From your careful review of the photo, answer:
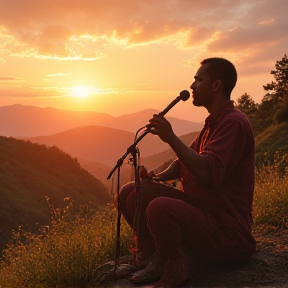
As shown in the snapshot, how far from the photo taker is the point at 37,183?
34.7 meters

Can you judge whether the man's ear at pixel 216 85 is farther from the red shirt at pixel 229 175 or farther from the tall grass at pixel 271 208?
the tall grass at pixel 271 208

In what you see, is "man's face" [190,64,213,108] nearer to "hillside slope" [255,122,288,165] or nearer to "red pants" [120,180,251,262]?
"red pants" [120,180,251,262]

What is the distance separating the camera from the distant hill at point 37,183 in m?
27.4

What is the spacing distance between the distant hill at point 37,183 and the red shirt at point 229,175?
21.5m

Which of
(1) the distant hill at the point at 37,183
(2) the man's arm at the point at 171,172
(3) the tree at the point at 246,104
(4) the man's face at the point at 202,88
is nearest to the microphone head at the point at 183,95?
(4) the man's face at the point at 202,88

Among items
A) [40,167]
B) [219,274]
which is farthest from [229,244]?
A: [40,167]

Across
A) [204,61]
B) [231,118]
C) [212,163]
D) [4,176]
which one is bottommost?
[4,176]

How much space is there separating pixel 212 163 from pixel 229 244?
871 millimetres

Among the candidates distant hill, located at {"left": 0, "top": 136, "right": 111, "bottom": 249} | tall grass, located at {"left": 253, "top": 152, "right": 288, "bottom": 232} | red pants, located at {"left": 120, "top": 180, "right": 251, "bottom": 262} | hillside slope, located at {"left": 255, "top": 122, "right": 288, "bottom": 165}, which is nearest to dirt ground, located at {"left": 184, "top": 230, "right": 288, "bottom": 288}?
red pants, located at {"left": 120, "top": 180, "right": 251, "bottom": 262}

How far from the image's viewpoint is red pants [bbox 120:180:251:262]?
402 cm

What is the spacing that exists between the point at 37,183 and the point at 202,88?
3176 centimetres

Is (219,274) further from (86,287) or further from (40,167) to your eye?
(40,167)

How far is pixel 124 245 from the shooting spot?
623cm

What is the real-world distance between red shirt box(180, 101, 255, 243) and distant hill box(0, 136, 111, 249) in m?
21.5
